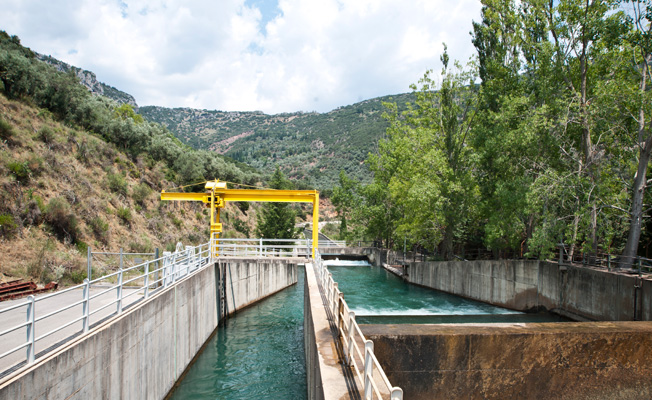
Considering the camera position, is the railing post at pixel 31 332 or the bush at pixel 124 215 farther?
the bush at pixel 124 215

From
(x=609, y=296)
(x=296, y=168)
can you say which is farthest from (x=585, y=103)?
(x=296, y=168)

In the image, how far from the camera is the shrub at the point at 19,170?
18.1 metres

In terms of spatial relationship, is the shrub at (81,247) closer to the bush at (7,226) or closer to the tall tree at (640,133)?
the bush at (7,226)

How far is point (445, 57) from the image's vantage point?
29797 millimetres

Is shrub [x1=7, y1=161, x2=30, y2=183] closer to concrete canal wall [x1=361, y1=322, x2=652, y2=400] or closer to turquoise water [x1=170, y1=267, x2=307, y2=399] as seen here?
turquoise water [x1=170, y1=267, x2=307, y2=399]

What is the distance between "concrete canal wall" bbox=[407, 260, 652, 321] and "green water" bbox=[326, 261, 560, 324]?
66cm

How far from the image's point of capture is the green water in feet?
65.9

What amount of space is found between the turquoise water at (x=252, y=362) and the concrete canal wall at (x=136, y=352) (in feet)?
1.99

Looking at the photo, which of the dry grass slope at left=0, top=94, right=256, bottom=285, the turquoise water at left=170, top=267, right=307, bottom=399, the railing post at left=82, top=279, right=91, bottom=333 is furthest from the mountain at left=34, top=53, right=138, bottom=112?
the railing post at left=82, top=279, right=91, bottom=333

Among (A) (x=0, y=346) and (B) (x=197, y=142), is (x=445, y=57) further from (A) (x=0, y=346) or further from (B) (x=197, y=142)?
(B) (x=197, y=142)

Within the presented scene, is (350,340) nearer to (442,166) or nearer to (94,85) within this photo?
(442,166)

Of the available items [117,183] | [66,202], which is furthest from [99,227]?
[117,183]

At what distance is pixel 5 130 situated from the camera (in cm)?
1941

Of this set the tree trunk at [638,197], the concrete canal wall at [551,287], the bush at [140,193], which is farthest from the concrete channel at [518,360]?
the bush at [140,193]
